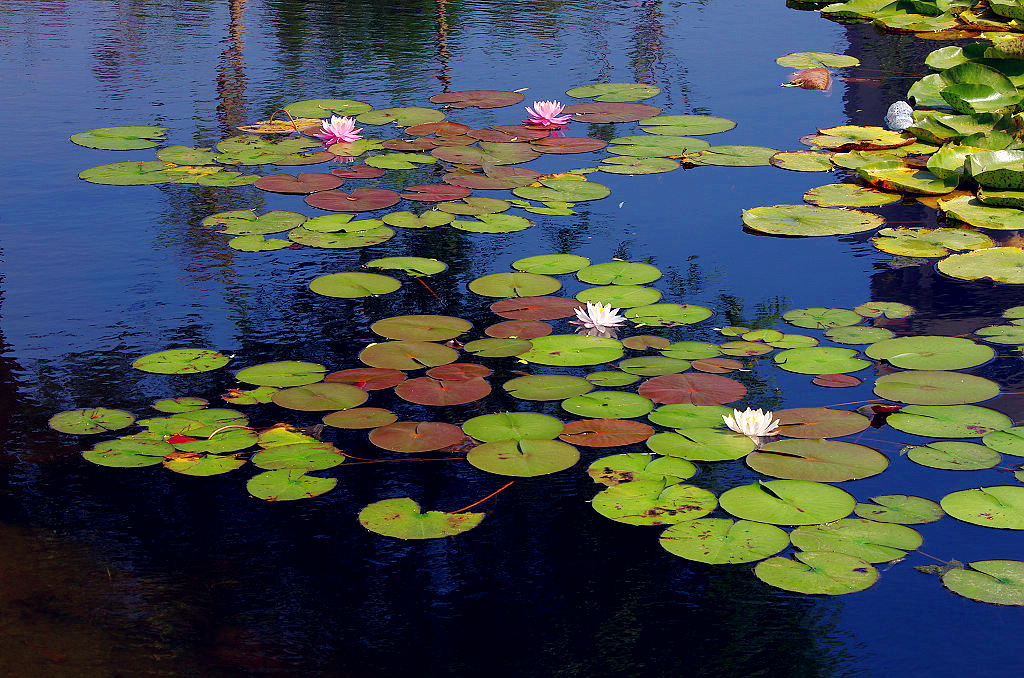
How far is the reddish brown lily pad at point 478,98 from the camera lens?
20.3ft

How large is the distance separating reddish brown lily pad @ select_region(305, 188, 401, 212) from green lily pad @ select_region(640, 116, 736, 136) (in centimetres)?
182

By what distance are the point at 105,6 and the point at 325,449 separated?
25.6ft

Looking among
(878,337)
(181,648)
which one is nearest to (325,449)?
(181,648)

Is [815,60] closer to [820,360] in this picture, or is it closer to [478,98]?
[478,98]

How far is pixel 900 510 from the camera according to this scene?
8.09 feet

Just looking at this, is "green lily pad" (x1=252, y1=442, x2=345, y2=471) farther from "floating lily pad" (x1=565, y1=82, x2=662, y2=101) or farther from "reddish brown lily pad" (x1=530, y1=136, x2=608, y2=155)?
"floating lily pad" (x1=565, y1=82, x2=662, y2=101)

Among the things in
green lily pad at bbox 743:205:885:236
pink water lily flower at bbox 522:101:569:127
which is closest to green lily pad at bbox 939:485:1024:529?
green lily pad at bbox 743:205:885:236

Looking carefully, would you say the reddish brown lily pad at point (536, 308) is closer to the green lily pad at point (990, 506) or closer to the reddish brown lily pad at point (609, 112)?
the green lily pad at point (990, 506)

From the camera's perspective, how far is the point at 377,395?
10.1ft

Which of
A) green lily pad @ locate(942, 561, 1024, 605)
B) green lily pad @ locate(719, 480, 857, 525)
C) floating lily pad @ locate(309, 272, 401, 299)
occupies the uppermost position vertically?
floating lily pad @ locate(309, 272, 401, 299)

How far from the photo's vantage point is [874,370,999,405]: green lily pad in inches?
116

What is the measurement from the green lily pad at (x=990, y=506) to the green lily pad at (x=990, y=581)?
Result: 14 centimetres

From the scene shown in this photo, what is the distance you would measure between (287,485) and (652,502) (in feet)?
3.12

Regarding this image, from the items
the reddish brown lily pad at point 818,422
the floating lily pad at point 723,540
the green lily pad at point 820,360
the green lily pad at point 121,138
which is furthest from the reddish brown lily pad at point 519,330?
the green lily pad at point 121,138
